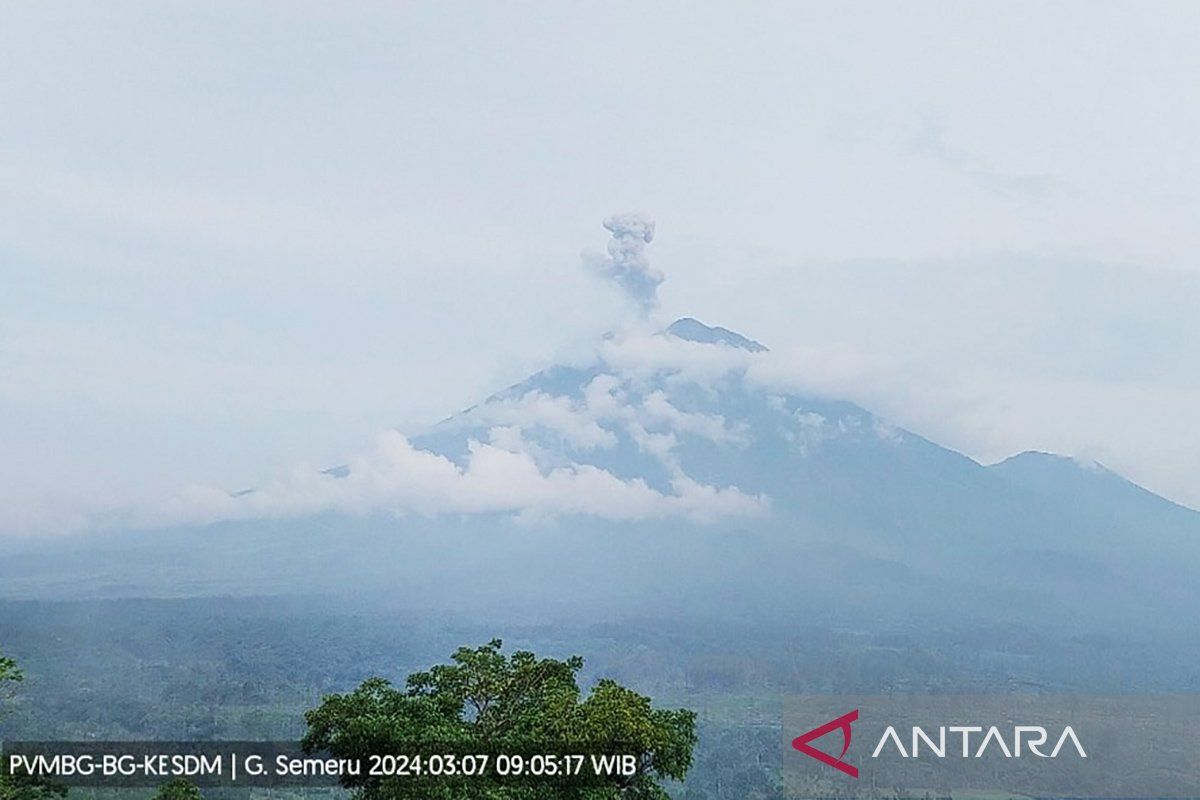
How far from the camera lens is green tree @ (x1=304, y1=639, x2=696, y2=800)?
9352mm

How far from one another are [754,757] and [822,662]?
3015 cm

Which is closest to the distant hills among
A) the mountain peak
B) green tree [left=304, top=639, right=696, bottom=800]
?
the mountain peak

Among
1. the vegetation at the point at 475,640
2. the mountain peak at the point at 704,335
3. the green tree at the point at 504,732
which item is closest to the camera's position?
the green tree at the point at 504,732

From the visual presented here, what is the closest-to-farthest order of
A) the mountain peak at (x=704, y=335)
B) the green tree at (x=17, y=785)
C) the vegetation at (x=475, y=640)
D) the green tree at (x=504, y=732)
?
the green tree at (x=504, y=732), the green tree at (x=17, y=785), the vegetation at (x=475, y=640), the mountain peak at (x=704, y=335)

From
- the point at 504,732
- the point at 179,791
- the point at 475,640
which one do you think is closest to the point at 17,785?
the point at 179,791

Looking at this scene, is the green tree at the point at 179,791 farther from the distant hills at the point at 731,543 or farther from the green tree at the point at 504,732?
the distant hills at the point at 731,543

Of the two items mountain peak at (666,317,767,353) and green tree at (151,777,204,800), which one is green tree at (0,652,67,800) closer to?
green tree at (151,777,204,800)

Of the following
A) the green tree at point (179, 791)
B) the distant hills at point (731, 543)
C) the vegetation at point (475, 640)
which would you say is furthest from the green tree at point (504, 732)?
the distant hills at point (731, 543)

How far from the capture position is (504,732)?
1007 centimetres

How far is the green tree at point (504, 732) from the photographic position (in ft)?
30.7

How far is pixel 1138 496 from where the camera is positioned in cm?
16575

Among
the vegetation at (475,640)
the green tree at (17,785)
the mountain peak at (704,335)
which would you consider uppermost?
the mountain peak at (704,335)

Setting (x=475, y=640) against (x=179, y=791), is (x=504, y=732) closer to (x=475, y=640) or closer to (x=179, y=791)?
(x=179, y=791)

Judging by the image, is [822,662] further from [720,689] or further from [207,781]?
[207,781]
